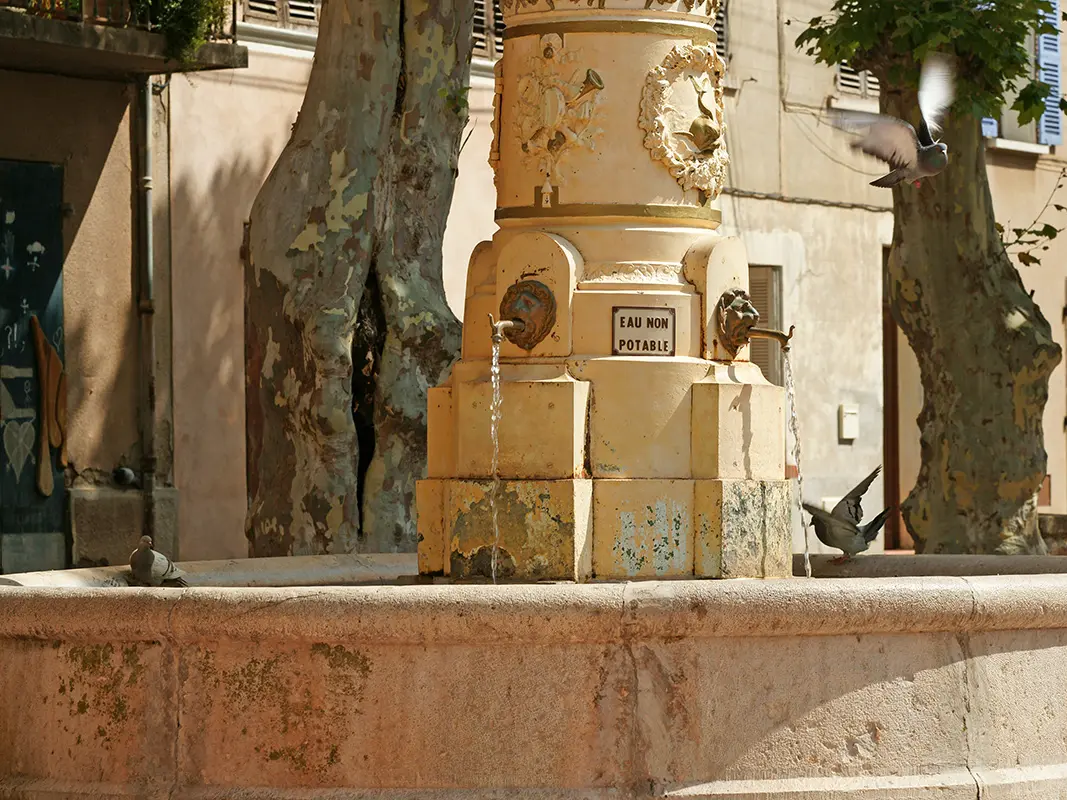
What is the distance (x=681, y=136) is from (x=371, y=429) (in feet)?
13.9

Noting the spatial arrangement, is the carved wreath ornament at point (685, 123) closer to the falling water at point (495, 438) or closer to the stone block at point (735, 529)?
the falling water at point (495, 438)

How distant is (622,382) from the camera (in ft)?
24.8

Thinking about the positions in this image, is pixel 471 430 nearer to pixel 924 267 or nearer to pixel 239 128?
pixel 924 267

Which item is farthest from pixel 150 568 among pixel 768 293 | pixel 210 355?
pixel 768 293

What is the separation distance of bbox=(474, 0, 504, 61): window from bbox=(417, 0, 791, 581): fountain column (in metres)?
9.99

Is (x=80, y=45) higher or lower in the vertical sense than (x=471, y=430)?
higher

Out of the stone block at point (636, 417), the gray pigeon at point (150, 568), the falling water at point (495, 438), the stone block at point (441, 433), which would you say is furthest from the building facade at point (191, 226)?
the stone block at point (636, 417)

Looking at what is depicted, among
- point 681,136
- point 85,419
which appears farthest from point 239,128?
point 681,136

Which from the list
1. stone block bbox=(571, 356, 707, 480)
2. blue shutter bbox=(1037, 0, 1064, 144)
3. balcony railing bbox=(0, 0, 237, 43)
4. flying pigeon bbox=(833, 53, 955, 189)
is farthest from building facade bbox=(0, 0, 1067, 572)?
stone block bbox=(571, 356, 707, 480)

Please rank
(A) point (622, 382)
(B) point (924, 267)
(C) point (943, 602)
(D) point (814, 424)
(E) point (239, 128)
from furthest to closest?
(D) point (814, 424) → (E) point (239, 128) → (B) point (924, 267) → (A) point (622, 382) → (C) point (943, 602)

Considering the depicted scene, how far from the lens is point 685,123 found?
25.7ft

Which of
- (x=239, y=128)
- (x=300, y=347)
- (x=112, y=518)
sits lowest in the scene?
(x=112, y=518)

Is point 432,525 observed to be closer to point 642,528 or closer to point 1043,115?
point 642,528

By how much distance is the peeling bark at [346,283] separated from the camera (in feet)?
37.0
